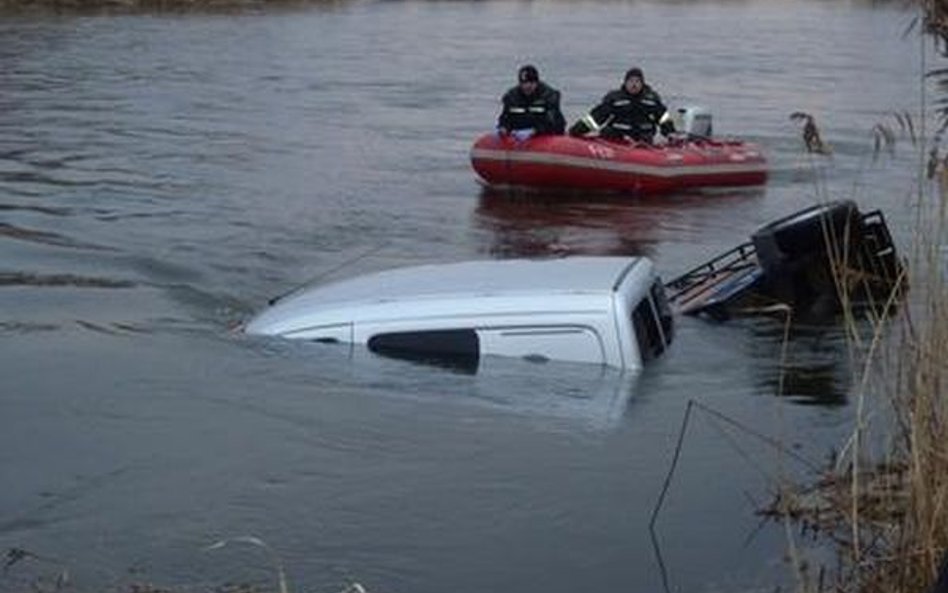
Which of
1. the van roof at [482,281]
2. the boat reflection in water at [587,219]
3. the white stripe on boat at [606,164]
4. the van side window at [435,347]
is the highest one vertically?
Result: the van roof at [482,281]

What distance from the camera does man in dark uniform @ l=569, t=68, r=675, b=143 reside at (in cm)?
2288

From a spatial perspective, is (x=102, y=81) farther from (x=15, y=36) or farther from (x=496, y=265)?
(x=496, y=265)

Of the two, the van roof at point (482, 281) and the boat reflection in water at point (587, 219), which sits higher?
the van roof at point (482, 281)

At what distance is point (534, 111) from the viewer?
2316 centimetres

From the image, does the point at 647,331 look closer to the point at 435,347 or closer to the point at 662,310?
the point at 662,310

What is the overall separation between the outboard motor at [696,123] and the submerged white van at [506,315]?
13.5 meters

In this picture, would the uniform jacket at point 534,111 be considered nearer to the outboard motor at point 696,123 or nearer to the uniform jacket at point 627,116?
the uniform jacket at point 627,116

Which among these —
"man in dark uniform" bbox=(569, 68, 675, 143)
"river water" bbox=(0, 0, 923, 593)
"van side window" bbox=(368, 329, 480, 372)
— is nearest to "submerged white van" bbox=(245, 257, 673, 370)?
"van side window" bbox=(368, 329, 480, 372)

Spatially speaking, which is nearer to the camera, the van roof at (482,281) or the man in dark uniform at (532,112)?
the van roof at (482,281)

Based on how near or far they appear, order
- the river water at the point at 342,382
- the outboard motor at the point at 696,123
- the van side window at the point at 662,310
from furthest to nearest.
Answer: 1. the outboard motor at the point at 696,123
2. the van side window at the point at 662,310
3. the river water at the point at 342,382

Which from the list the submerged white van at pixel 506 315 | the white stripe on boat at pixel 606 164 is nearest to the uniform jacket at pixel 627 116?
the white stripe on boat at pixel 606 164

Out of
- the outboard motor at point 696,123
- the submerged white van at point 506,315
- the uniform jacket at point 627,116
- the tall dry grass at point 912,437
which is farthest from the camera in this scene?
the outboard motor at point 696,123

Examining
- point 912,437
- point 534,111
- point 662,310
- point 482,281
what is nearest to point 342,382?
point 482,281

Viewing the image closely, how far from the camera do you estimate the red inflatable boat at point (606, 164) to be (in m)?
22.8
